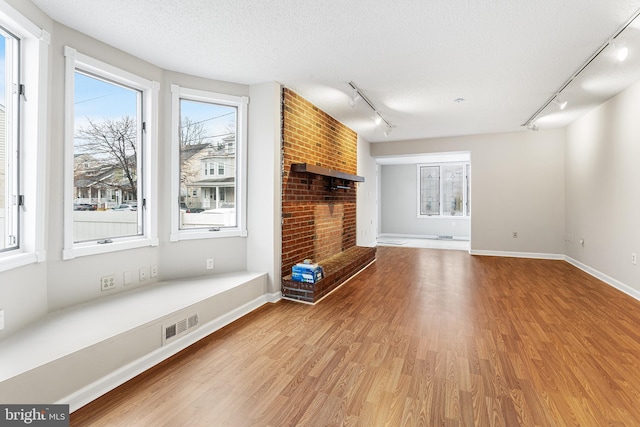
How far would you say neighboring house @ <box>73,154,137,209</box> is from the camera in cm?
273

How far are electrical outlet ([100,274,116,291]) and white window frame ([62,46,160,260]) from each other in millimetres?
240

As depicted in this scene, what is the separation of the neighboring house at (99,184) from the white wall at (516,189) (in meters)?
6.01

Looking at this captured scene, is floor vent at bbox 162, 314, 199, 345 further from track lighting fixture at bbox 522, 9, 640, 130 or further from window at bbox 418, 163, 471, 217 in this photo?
window at bbox 418, 163, 471, 217

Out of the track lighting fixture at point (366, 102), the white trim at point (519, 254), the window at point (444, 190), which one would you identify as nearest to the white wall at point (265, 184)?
the track lighting fixture at point (366, 102)

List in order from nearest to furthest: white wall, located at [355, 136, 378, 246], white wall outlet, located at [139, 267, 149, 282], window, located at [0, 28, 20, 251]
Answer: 1. window, located at [0, 28, 20, 251]
2. white wall outlet, located at [139, 267, 149, 282]
3. white wall, located at [355, 136, 378, 246]

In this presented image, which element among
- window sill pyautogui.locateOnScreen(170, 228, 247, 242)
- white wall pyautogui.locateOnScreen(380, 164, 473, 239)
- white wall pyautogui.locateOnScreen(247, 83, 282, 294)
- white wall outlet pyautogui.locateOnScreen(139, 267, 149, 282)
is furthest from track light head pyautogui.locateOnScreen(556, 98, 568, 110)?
white wall pyautogui.locateOnScreen(380, 164, 473, 239)

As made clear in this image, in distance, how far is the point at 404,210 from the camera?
10.5 metres

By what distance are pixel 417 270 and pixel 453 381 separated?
335cm

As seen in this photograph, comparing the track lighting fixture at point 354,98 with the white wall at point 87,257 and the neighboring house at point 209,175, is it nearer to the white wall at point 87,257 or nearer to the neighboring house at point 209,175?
the white wall at point 87,257

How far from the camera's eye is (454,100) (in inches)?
172

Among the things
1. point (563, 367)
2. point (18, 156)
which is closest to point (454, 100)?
point (563, 367)

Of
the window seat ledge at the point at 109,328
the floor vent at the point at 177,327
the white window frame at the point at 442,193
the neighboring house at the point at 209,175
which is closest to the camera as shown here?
the window seat ledge at the point at 109,328

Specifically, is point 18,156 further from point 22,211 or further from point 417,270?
point 417,270

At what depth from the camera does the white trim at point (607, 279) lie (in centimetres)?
379
